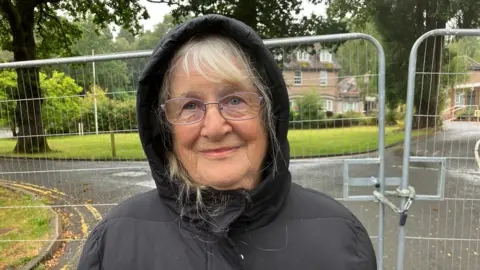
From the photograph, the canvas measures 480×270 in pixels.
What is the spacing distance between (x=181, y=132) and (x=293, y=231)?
0.52 m

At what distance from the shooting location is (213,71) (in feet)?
3.91

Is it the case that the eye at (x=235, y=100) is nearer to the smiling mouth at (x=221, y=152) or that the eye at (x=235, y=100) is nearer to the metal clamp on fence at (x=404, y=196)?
the smiling mouth at (x=221, y=152)

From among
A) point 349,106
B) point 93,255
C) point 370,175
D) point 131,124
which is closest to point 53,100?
point 131,124

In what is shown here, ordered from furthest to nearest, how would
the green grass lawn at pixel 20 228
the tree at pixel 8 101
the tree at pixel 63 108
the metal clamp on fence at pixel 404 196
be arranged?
the green grass lawn at pixel 20 228
the tree at pixel 8 101
the tree at pixel 63 108
the metal clamp on fence at pixel 404 196

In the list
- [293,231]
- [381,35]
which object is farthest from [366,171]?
[381,35]

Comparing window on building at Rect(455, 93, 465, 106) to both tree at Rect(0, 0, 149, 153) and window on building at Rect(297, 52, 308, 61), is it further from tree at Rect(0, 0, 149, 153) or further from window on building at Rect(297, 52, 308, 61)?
Result: tree at Rect(0, 0, 149, 153)

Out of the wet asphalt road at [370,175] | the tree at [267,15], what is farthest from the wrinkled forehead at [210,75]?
the tree at [267,15]

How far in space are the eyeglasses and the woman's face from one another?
1 cm

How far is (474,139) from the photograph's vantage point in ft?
9.28

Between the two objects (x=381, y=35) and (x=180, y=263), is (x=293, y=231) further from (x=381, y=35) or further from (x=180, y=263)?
(x=381, y=35)

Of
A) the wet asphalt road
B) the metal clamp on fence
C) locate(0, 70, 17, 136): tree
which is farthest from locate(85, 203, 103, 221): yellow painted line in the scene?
the metal clamp on fence

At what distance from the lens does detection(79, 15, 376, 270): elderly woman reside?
1.19 m

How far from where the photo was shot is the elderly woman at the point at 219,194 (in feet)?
3.91

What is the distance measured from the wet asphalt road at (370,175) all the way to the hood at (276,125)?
162cm
